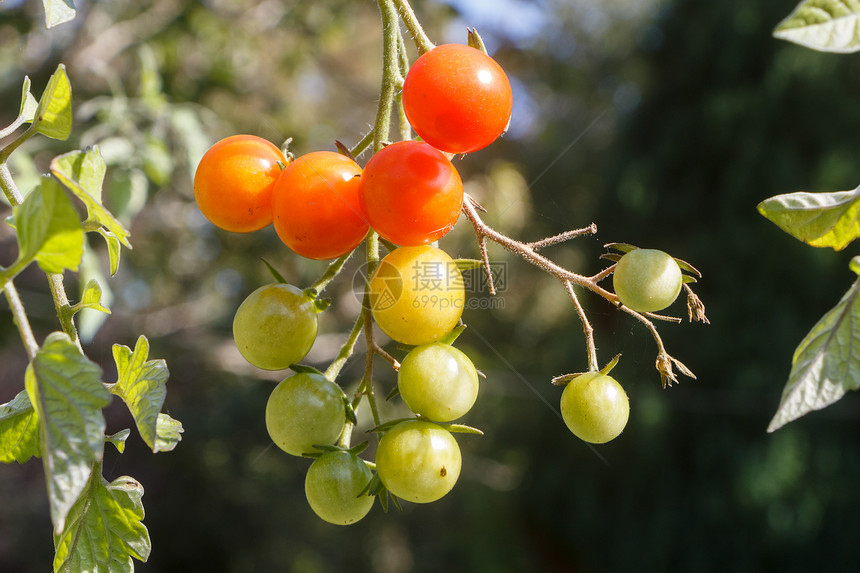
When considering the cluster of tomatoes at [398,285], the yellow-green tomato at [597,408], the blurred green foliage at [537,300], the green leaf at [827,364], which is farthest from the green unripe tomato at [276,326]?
the blurred green foliage at [537,300]

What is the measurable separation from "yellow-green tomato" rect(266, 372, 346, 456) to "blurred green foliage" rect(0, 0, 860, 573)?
843 mm

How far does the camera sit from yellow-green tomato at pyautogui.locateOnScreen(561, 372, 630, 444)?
53 centimetres

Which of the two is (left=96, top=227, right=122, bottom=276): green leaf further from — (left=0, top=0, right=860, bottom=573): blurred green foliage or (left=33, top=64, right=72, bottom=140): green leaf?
(left=0, top=0, right=860, bottom=573): blurred green foliage

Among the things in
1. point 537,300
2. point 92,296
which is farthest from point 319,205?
point 537,300

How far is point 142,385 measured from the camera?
0.47 meters

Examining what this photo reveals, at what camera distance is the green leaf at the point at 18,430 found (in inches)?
20.1

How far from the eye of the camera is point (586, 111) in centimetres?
391

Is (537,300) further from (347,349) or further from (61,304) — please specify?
(61,304)

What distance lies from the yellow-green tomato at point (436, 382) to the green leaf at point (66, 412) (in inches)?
9.1

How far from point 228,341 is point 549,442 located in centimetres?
155

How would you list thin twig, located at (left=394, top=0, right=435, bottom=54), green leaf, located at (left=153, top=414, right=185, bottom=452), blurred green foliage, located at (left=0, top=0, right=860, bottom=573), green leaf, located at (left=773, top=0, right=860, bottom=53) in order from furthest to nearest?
blurred green foliage, located at (left=0, top=0, right=860, bottom=573), thin twig, located at (left=394, top=0, right=435, bottom=54), green leaf, located at (left=153, top=414, right=185, bottom=452), green leaf, located at (left=773, top=0, right=860, bottom=53)

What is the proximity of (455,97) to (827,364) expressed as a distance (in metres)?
0.32

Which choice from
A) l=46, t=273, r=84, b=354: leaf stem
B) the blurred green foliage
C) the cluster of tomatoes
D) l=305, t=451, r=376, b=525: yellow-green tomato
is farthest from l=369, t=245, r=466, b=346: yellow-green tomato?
the blurred green foliage

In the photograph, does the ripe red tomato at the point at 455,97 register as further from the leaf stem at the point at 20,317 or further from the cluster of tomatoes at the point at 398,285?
the leaf stem at the point at 20,317
